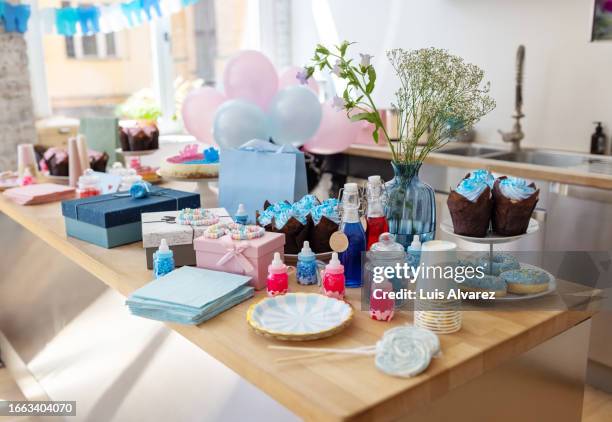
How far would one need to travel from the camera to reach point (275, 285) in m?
1.38

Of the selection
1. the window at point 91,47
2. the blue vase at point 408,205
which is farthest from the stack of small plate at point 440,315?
the window at point 91,47

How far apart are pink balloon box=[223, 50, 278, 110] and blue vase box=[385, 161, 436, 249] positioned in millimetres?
1359

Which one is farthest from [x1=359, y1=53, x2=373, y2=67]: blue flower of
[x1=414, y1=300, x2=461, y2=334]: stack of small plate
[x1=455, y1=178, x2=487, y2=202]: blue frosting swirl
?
[x1=414, y1=300, x2=461, y2=334]: stack of small plate

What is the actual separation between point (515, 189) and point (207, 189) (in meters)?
1.46

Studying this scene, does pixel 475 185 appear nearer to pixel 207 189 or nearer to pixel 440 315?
pixel 440 315

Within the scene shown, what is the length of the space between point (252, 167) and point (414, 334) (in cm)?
101

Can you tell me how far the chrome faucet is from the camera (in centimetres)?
352

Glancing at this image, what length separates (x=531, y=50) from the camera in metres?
3.66

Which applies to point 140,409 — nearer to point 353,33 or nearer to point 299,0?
point 353,33

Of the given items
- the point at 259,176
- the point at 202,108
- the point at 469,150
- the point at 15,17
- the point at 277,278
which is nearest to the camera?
the point at 277,278

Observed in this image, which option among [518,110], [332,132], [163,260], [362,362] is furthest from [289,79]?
[362,362]

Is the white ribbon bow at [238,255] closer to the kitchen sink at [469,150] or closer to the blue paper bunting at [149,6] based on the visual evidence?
the kitchen sink at [469,150]

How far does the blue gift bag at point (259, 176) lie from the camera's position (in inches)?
74.4

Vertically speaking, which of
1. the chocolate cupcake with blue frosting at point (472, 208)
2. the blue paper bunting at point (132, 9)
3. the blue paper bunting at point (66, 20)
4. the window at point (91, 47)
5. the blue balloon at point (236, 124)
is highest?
the blue paper bunting at point (132, 9)
